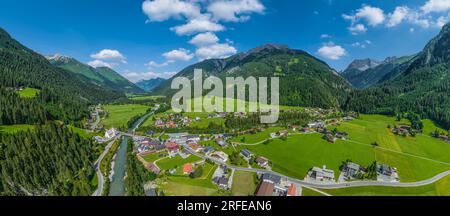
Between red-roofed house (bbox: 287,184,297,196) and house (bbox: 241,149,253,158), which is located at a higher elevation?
house (bbox: 241,149,253,158)

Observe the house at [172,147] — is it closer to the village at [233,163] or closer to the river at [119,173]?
the village at [233,163]

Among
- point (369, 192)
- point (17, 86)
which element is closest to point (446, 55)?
point (369, 192)

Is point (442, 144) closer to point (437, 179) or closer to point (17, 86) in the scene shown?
point (437, 179)

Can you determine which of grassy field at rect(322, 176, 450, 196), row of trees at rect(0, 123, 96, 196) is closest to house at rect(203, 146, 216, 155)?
row of trees at rect(0, 123, 96, 196)

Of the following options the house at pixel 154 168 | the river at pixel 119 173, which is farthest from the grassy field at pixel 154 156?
the river at pixel 119 173

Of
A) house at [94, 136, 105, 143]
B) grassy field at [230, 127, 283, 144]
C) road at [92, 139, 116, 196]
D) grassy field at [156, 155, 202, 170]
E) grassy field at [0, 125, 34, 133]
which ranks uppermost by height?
grassy field at [0, 125, 34, 133]

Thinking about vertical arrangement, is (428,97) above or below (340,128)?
above

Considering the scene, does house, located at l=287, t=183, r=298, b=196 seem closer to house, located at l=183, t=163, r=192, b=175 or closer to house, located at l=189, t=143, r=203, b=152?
house, located at l=183, t=163, r=192, b=175
